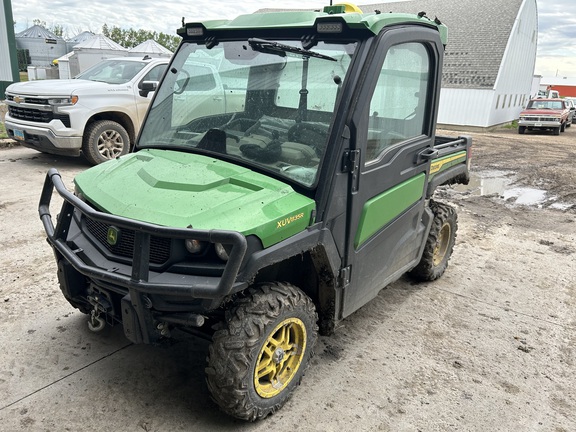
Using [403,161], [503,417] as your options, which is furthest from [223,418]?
[403,161]

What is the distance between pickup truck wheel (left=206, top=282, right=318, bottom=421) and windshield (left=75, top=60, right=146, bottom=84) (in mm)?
7469

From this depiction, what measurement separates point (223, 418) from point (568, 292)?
12.3 feet

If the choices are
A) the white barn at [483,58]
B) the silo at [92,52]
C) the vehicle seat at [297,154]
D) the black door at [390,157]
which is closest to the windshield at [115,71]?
the black door at [390,157]

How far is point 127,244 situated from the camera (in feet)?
8.92

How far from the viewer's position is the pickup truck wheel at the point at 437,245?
467 centimetres

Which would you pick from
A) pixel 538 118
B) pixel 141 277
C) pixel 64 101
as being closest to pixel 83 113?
pixel 64 101

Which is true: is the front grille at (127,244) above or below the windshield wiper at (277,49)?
below

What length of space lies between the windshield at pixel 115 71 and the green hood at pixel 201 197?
6.63m

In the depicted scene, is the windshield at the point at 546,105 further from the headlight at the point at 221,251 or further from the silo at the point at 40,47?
the silo at the point at 40,47

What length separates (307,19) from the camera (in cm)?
313

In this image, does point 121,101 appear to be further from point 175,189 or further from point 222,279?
point 222,279

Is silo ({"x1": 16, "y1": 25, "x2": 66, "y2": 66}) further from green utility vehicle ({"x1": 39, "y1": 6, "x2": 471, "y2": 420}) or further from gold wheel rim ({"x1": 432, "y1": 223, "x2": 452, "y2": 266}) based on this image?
green utility vehicle ({"x1": 39, "y1": 6, "x2": 471, "y2": 420})

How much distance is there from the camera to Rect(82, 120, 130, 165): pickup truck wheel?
8.58m

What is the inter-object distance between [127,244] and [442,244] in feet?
11.2
